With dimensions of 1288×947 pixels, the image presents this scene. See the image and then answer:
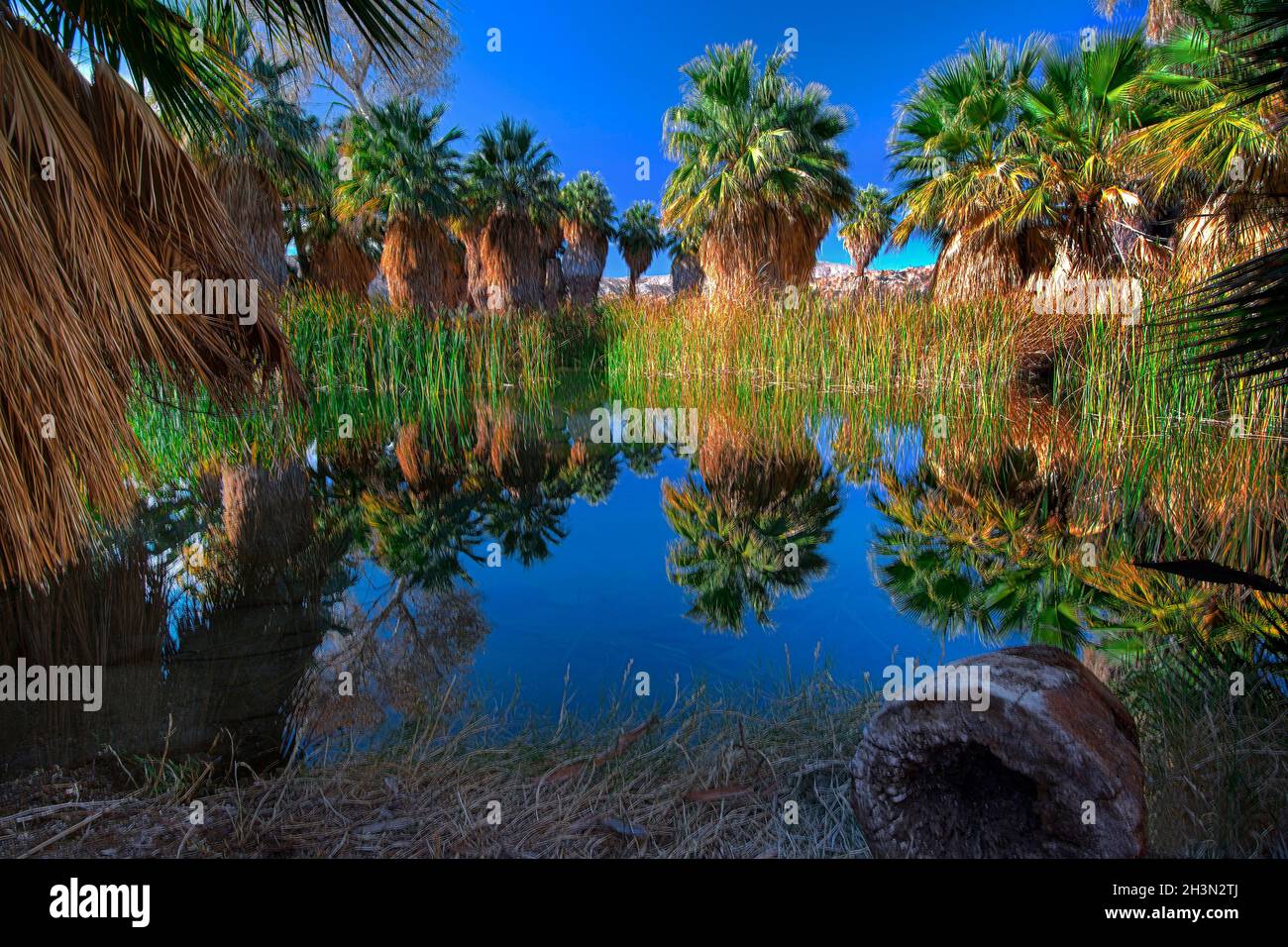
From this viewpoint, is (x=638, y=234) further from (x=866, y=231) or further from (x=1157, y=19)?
(x=1157, y=19)

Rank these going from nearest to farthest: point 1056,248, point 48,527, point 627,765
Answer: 1. point 627,765
2. point 48,527
3. point 1056,248

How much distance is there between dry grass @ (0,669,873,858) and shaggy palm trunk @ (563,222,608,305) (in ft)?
108

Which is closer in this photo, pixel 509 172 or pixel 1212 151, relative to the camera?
pixel 1212 151

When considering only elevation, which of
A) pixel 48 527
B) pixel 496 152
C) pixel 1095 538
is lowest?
pixel 1095 538

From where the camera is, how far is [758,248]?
18.3m

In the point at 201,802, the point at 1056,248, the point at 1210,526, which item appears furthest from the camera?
the point at 1056,248

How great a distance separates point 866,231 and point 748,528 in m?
41.1

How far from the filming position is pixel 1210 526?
3709mm

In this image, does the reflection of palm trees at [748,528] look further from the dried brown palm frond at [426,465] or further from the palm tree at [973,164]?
the palm tree at [973,164]

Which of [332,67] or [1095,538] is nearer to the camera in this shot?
[332,67]

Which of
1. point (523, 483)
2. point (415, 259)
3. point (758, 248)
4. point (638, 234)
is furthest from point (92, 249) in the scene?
point (638, 234)
